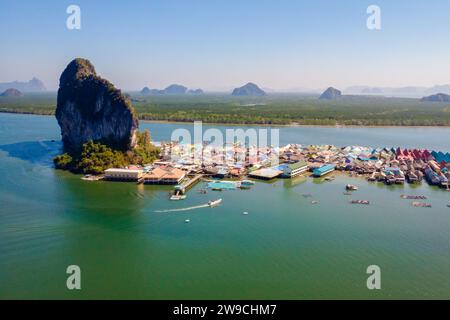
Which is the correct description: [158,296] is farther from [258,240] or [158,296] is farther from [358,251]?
[358,251]

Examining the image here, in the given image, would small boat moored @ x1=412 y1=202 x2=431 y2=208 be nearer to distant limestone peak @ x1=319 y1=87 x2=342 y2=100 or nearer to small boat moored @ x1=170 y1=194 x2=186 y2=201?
small boat moored @ x1=170 y1=194 x2=186 y2=201

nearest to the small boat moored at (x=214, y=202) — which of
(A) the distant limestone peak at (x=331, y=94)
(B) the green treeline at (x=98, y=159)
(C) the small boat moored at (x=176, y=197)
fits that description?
(C) the small boat moored at (x=176, y=197)

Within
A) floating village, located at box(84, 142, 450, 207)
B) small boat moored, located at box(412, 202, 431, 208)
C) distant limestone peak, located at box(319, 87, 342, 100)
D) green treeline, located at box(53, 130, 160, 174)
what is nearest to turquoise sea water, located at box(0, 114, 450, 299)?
small boat moored, located at box(412, 202, 431, 208)

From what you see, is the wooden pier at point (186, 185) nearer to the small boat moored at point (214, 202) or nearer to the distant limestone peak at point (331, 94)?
the small boat moored at point (214, 202)

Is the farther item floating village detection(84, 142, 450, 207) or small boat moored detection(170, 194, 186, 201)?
floating village detection(84, 142, 450, 207)

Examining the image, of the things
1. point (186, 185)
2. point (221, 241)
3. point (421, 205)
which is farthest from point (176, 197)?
point (421, 205)

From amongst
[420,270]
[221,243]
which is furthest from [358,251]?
[221,243]

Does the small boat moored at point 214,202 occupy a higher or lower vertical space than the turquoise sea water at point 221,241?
higher
